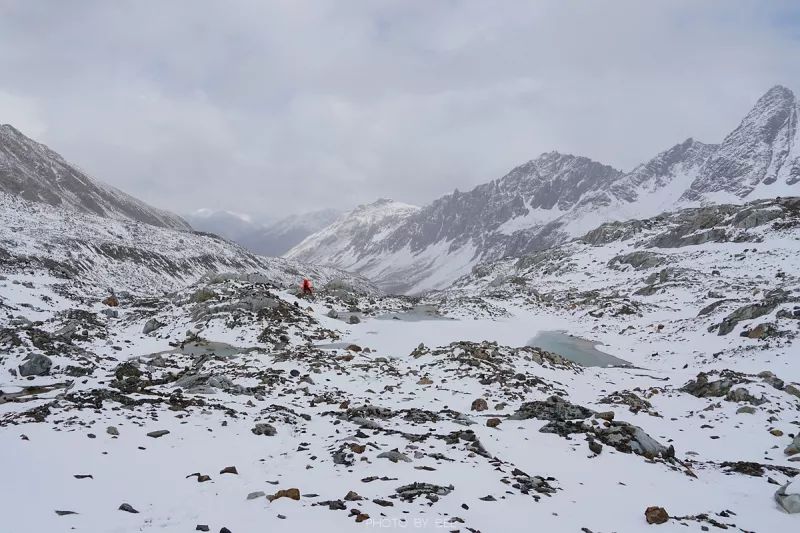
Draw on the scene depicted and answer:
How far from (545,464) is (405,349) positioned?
70.9ft

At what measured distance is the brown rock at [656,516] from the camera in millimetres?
10102

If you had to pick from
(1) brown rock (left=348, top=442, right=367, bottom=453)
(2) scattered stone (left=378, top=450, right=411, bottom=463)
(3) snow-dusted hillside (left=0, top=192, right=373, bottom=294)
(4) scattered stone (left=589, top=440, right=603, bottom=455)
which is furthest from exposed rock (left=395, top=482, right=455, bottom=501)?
(3) snow-dusted hillside (left=0, top=192, right=373, bottom=294)

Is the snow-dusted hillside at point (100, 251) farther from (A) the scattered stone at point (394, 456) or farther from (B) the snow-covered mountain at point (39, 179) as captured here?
(B) the snow-covered mountain at point (39, 179)

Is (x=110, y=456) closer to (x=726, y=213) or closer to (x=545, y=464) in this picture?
(x=545, y=464)

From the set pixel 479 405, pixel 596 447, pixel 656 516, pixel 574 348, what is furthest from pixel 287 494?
pixel 574 348

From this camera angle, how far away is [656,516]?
1012 centimetres

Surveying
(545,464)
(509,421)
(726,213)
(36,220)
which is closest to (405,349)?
(509,421)

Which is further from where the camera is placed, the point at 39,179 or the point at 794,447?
the point at 39,179

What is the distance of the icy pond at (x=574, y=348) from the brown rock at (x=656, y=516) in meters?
26.4

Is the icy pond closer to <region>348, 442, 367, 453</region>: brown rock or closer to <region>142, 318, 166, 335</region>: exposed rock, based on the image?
<region>348, 442, 367, 453</region>: brown rock

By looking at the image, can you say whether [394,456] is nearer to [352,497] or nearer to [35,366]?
[352,497]

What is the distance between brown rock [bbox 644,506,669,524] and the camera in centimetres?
1010

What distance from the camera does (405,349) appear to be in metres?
35.0

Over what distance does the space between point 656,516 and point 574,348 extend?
34.1 metres
